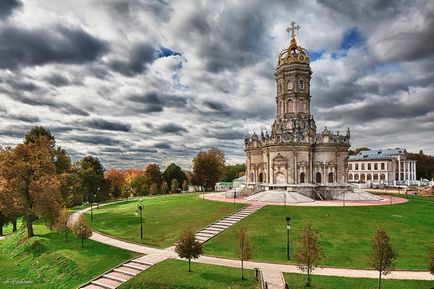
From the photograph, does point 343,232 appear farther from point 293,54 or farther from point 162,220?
point 293,54

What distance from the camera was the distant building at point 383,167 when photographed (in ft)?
314

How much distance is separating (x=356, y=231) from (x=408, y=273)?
1009 cm

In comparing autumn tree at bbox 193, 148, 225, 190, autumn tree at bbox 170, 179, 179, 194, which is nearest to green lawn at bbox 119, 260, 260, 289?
autumn tree at bbox 193, 148, 225, 190

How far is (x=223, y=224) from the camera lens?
34.7m

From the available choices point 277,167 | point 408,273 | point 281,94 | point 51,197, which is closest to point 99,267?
point 51,197

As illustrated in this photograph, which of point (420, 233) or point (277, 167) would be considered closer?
point (420, 233)

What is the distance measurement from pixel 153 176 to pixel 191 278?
72496mm

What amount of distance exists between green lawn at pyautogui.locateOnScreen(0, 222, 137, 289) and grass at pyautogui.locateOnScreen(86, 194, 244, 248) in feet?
12.9

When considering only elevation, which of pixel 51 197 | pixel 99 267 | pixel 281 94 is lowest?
pixel 99 267

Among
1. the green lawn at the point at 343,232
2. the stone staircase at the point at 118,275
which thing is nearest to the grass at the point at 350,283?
the green lawn at the point at 343,232

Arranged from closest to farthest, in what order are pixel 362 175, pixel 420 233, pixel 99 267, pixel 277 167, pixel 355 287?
pixel 355 287, pixel 99 267, pixel 420 233, pixel 277 167, pixel 362 175

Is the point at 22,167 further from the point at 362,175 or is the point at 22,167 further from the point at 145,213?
the point at 362,175

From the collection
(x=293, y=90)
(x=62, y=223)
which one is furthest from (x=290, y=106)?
(x=62, y=223)

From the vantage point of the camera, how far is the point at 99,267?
2453cm
